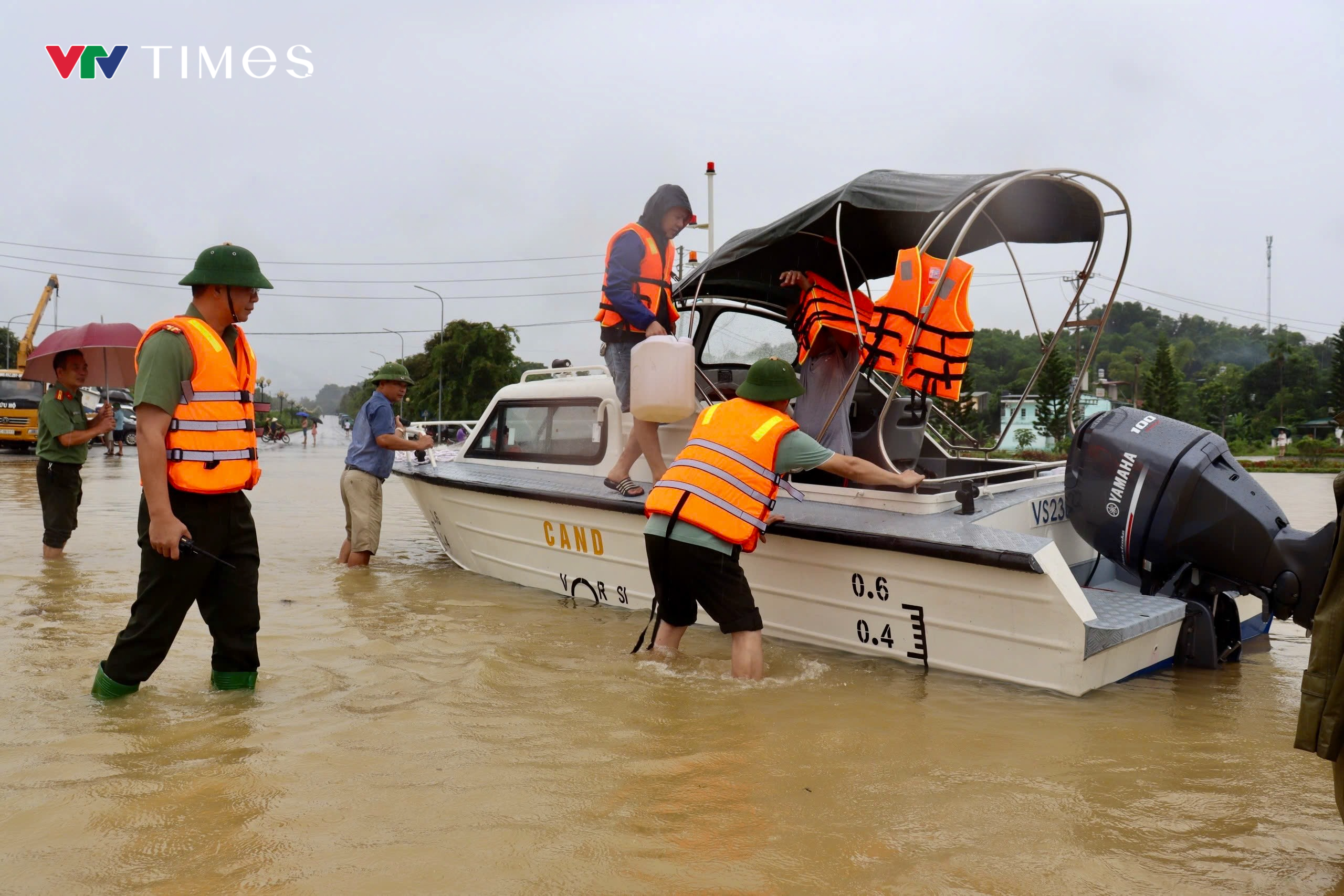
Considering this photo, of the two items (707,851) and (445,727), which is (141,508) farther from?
(707,851)

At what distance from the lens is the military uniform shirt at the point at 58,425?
692 cm

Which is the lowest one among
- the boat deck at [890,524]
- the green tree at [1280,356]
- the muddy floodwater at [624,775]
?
the muddy floodwater at [624,775]

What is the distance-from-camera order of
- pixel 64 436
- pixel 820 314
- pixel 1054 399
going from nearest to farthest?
pixel 820 314, pixel 64 436, pixel 1054 399

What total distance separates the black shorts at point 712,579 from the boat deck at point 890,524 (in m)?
0.53

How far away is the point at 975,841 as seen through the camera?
2.71m

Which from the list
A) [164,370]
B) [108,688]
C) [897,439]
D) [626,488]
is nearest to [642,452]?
[626,488]

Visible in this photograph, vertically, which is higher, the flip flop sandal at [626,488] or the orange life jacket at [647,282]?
the orange life jacket at [647,282]

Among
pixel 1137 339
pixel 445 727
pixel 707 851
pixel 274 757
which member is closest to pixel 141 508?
pixel 274 757

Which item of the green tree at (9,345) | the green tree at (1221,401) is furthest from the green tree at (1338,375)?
the green tree at (9,345)

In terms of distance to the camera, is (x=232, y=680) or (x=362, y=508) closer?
(x=232, y=680)

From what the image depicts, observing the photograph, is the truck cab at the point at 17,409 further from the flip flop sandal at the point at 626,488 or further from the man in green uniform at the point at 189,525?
the man in green uniform at the point at 189,525

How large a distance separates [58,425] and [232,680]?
412cm

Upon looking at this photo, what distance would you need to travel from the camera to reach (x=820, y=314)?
5.43 m

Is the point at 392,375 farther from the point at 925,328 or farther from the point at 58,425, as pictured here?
the point at 925,328
